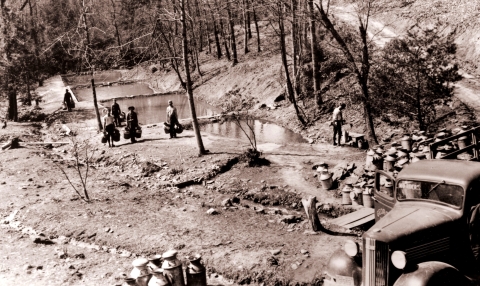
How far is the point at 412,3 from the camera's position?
26.8m

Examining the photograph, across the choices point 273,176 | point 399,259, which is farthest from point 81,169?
point 399,259

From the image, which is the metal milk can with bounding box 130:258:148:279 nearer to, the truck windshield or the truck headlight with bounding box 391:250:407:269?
the truck headlight with bounding box 391:250:407:269

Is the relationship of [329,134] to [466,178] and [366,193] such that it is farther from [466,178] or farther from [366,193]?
[466,178]

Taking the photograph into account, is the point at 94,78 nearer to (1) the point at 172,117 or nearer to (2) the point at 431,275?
(1) the point at 172,117

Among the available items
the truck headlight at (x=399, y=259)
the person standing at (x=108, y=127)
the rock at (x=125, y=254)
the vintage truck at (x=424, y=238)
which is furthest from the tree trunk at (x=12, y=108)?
the truck headlight at (x=399, y=259)

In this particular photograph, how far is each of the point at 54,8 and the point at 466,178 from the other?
66.4 meters

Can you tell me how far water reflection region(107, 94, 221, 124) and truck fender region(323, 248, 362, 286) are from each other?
20.3m

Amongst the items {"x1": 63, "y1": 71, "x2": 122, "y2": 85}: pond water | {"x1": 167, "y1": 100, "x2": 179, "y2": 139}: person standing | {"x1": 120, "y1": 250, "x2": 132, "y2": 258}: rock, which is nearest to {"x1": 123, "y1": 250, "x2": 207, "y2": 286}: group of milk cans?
{"x1": 120, "y1": 250, "x2": 132, "y2": 258}: rock

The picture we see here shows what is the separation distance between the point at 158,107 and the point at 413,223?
26.7 m

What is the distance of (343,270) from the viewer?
23.7ft

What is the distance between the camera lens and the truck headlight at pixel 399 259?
6207mm

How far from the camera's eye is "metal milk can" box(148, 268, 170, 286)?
23.9 ft

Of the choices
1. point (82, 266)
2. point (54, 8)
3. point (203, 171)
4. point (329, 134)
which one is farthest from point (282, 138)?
point (54, 8)

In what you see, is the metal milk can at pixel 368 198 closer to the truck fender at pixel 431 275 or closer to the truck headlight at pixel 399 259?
the truck fender at pixel 431 275
